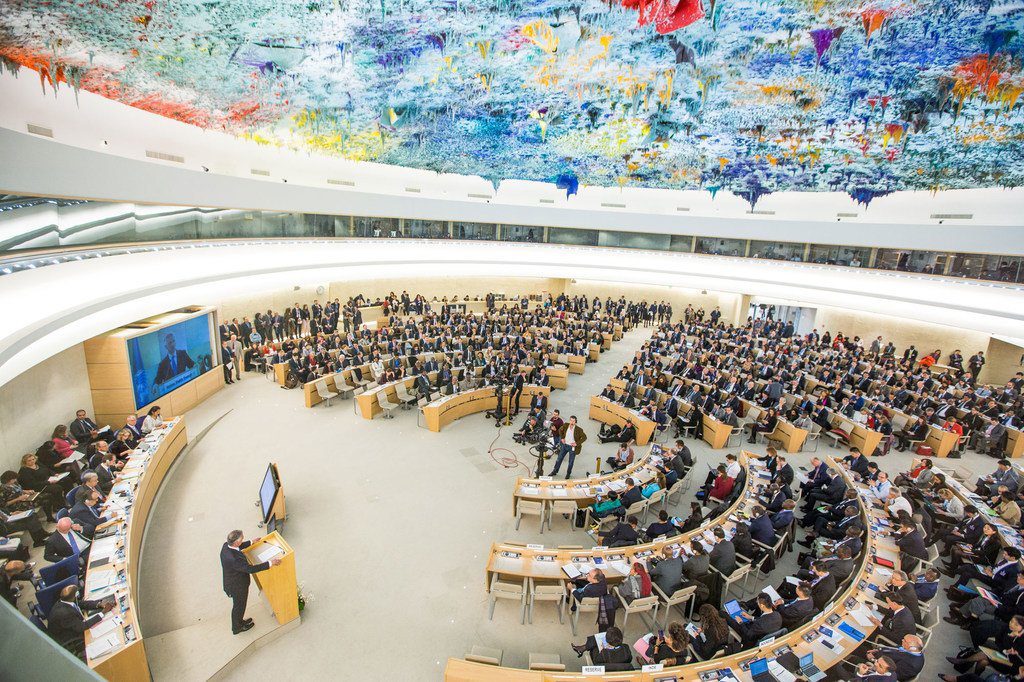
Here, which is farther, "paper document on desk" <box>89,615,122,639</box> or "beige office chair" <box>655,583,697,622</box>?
"beige office chair" <box>655,583,697,622</box>

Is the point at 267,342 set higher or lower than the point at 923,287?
lower

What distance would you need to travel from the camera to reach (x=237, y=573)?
218 inches

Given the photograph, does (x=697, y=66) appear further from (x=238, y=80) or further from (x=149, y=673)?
(x=149, y=673)

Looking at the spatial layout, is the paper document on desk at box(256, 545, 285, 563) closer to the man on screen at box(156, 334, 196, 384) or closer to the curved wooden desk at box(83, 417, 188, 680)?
the curved wooden desk at box(83, 417, 188, 680)

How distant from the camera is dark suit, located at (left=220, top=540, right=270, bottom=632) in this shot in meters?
5.50

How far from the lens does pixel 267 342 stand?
701 inches

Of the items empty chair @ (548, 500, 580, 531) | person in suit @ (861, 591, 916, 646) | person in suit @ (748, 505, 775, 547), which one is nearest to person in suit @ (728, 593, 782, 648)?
person in suit @ (861, 591, 916, 646)

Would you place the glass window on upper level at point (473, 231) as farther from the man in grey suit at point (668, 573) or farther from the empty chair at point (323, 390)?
the man in grey suit at point (668, 573)

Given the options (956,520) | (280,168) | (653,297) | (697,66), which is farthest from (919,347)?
(280,168)

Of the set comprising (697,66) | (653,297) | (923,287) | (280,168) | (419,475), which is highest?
(697,66)

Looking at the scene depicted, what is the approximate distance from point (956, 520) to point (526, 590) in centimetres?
815

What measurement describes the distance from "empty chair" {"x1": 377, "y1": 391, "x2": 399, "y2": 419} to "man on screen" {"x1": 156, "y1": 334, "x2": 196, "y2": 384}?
17.6 feet

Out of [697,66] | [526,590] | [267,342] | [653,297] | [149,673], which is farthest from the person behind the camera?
[653,297]

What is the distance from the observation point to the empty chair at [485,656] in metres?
4.86
